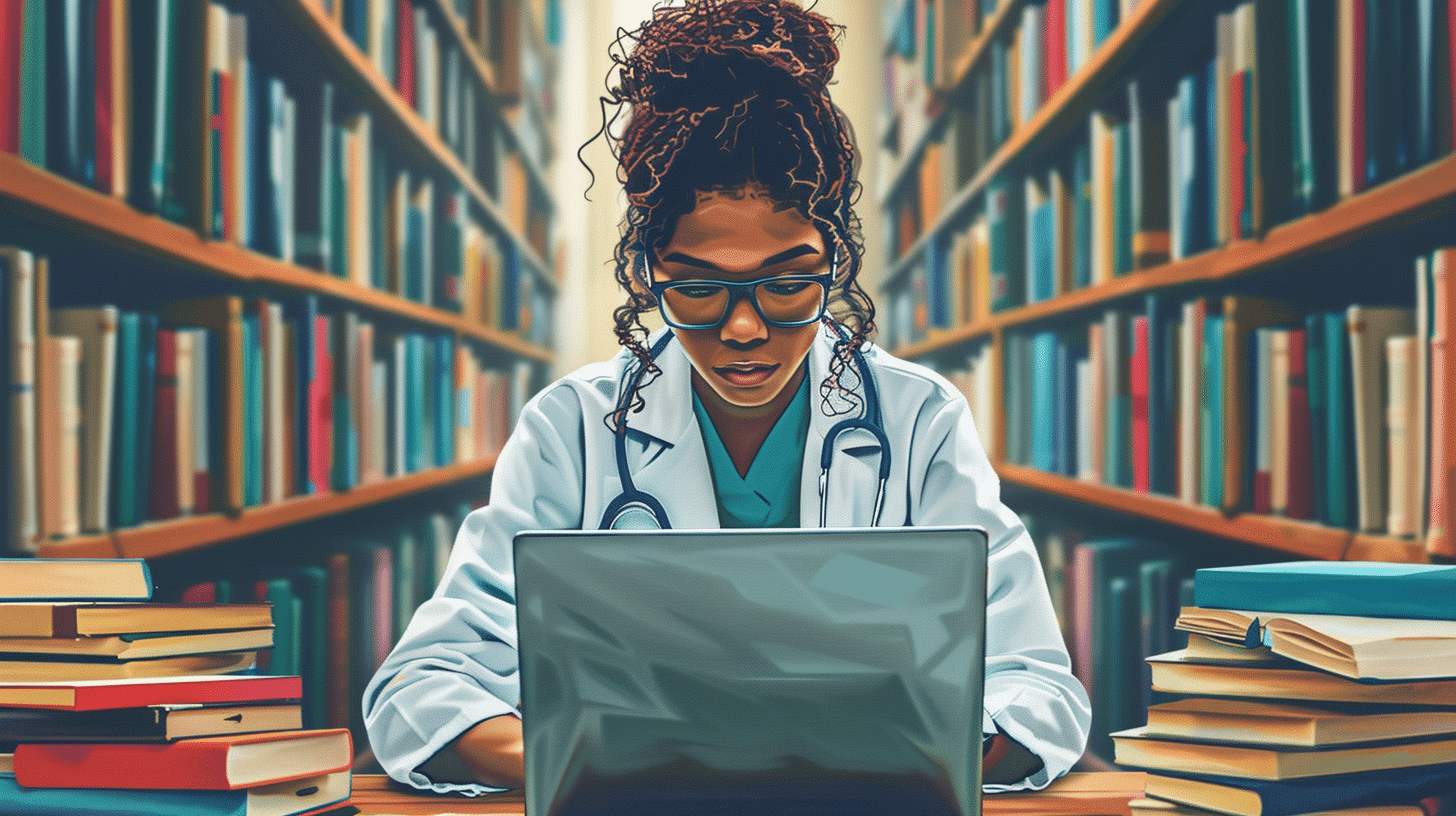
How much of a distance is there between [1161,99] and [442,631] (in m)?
1.54

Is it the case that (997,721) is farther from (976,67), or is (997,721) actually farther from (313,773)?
(976,67)

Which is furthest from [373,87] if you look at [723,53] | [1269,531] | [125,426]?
[1269,531]

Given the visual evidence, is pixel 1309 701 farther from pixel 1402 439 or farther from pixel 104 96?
pixel 104 96

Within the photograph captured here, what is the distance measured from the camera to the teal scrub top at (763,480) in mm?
1254

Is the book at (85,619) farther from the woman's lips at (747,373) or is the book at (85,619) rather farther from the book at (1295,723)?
the book at (1295,723)

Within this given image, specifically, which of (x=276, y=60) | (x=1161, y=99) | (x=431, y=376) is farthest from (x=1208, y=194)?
(x=431, y=376)

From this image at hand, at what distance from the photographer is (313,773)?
70 centimetres

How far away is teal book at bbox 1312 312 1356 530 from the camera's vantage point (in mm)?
1229

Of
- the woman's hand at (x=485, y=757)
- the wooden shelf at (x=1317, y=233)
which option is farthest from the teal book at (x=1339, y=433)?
the woman's hand at (x=485, y=757)

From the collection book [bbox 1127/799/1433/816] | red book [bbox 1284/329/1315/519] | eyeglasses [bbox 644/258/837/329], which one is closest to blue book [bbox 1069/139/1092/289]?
red book [bbox 1284/329/1315/519]

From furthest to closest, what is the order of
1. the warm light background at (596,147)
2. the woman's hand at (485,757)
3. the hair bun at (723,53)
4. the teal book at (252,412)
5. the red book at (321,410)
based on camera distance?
the warm light background at (596,147), the red book at (321,410), the teal book at (252,412), the hair bun at (723,53), the woman's hand at (485,757)

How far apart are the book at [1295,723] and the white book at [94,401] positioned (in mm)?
1172

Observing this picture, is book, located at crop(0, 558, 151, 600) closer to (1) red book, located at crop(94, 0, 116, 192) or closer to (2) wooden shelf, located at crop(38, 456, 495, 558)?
(2) wooden shelf, located at crop(38, 456, 495, 558)

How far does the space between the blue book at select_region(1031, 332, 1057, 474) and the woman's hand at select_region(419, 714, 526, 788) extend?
184 centimetres
